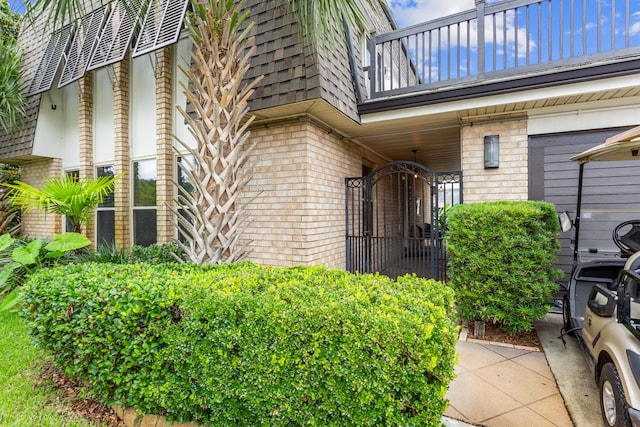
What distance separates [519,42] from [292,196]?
4.20m

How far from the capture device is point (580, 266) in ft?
11.0

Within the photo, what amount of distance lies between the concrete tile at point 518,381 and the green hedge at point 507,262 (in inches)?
24.8

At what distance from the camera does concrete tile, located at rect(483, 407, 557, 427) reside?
2301mm

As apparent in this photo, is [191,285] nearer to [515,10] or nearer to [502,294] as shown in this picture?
[502,294]

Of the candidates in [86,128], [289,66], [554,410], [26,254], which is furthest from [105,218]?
[554,410]

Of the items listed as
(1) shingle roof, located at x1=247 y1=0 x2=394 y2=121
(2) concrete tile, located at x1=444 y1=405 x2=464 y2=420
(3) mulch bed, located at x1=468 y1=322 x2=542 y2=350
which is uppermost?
(1) shingle roof, located at x1=247 y1=0 x2=394 y2=121

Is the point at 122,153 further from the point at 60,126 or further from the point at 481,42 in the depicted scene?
the point at 481,42

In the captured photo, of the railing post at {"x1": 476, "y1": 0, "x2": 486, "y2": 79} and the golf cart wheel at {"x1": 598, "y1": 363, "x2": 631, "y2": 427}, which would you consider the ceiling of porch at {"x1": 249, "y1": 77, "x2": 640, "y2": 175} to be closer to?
the railing post at {"x1": 476, "y1": 0, "x2": 486, "y2": 79}

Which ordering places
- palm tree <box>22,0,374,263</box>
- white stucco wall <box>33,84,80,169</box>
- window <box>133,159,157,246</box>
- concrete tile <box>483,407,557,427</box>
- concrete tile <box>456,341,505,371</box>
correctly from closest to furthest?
1. concrete tile <box>483,407,557,427</box>
2. concrete tile <box>456,341,505,371</box>
3. palm tree <box>22,0,374,263</box>
4. window <box>133,159,157,246</box>
5. white stucco wall <box>33,84,80,169</box>

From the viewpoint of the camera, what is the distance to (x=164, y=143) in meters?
6.20

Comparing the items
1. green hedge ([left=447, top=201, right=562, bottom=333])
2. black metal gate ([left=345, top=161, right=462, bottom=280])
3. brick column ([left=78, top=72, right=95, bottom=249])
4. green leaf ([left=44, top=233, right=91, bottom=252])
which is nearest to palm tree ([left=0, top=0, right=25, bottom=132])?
brick column ([left=78, top=72, right=95, bottom=249])

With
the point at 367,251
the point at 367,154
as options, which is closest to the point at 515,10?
the point at 367,154

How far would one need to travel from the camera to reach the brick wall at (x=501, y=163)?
489cm

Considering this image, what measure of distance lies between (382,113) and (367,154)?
93.1 inches
